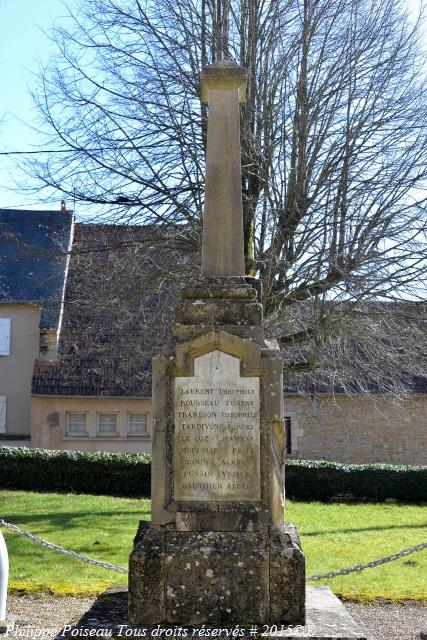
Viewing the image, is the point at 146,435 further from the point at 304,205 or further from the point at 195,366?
the point at 195,366

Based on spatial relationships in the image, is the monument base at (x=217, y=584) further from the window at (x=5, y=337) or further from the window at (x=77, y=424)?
the window at (x=5, y=337)

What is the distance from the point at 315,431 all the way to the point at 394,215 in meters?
11.6

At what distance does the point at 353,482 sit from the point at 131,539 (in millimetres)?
7615

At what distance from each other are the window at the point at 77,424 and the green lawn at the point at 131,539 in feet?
17.4

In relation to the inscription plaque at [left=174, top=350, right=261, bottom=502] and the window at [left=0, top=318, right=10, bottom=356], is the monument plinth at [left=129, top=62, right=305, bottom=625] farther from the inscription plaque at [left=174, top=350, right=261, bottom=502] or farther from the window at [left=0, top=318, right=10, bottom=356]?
the window at [left=0, top=318, right=10, bottom=356]

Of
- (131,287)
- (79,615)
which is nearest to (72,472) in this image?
(131,287)

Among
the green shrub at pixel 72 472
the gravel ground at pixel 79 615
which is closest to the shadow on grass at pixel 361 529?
the gravel ground at pixel 79 615

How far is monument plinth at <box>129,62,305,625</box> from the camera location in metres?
5.69

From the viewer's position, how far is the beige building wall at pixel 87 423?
71.3 ft

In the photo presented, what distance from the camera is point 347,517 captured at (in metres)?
14.9

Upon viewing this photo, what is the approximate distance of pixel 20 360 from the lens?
23.5m

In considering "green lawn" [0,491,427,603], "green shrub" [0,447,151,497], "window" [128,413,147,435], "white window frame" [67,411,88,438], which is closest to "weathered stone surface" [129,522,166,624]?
"green lawn" [0,491,427,603]

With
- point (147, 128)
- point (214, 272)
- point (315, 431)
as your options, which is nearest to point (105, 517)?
point (147, 128)

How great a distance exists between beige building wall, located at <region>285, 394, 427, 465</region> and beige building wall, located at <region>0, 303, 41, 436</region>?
24.6 ft
